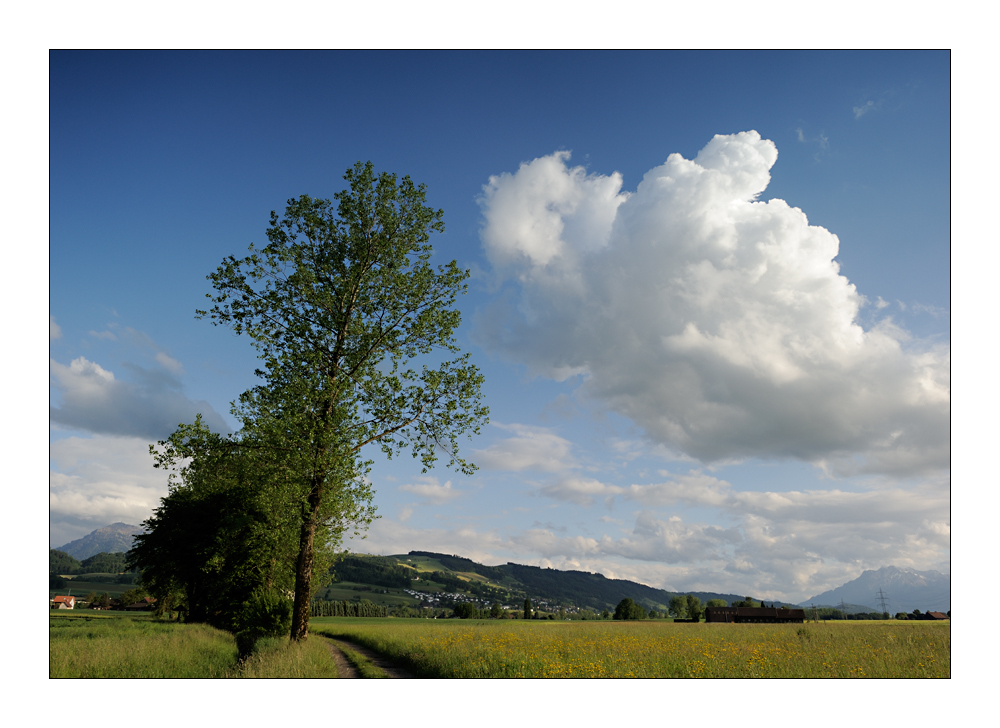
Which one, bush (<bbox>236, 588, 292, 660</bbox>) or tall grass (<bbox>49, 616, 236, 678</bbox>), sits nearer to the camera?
tall grass (<bbox>49, 616, 236, 678</bbox>)

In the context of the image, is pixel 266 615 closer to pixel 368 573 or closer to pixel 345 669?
pixel 345 669

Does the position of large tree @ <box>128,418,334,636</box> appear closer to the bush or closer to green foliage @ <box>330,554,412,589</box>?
the bush

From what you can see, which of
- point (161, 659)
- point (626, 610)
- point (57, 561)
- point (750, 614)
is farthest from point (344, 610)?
point (57, 561)

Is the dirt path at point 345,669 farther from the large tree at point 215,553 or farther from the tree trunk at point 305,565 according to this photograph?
the large tree at point 215,553

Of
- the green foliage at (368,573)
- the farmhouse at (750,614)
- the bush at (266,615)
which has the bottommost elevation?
the green foliage at (368,573)

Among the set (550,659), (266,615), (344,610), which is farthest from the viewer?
(344,610)

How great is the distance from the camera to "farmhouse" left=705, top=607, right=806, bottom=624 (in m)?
74.5

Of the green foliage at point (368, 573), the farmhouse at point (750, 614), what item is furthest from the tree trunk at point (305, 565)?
the green foliage at point (368, 573)

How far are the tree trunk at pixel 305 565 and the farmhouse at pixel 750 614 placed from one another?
72.4 m

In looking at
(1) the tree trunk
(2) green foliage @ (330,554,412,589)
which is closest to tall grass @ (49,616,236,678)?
(1) the tree trunk

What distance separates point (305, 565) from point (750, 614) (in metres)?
79.4

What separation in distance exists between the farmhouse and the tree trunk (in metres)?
72.4

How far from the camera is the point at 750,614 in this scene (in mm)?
77000

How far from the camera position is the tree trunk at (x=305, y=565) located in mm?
18016
